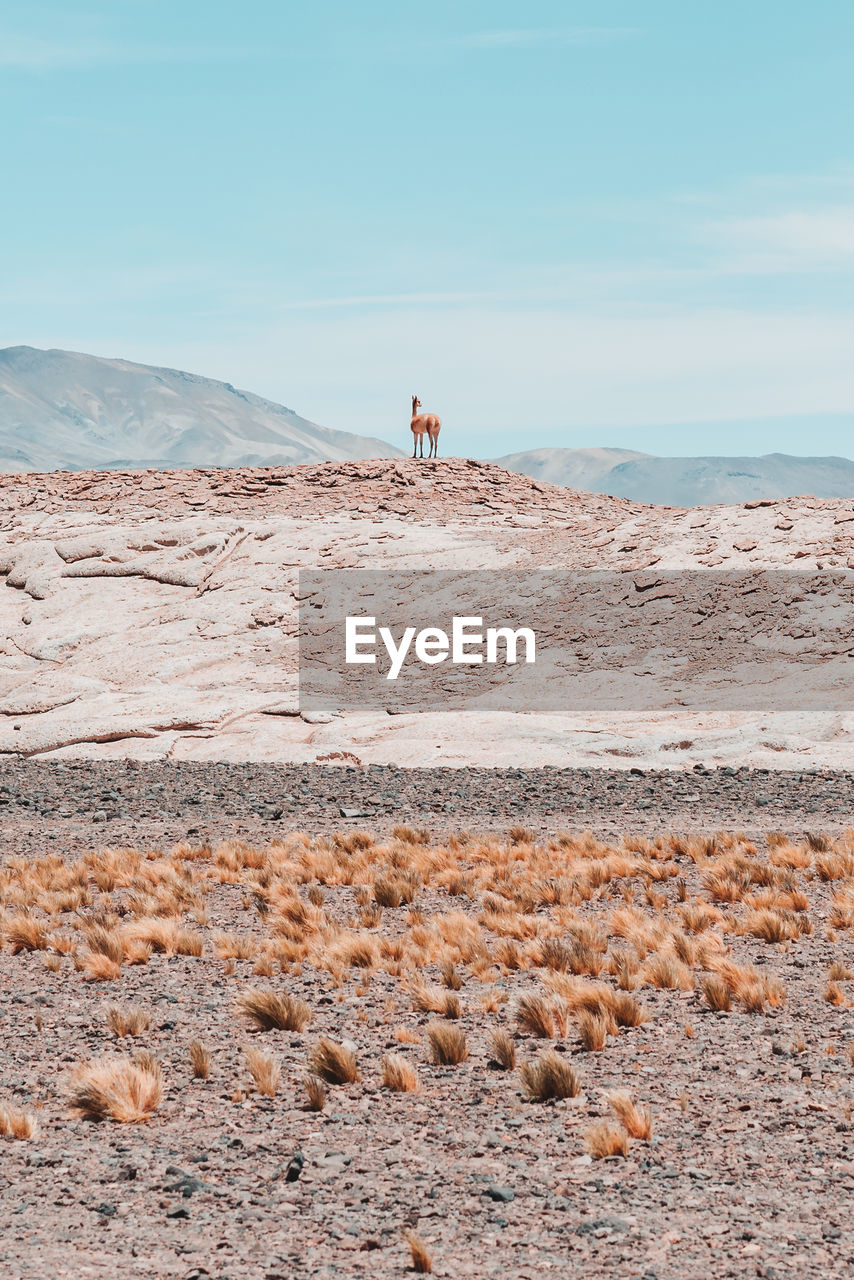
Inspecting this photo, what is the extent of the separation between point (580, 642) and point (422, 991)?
724 inches

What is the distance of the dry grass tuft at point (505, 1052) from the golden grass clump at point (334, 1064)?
38.5 inches

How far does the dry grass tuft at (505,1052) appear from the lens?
311 inches

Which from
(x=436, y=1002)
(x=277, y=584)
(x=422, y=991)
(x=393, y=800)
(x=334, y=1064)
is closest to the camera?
(x=334, y=1064)

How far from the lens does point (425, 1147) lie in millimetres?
6684

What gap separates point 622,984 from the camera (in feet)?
31.3

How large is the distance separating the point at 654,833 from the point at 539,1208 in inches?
405

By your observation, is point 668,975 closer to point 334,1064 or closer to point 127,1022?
point 334,1064

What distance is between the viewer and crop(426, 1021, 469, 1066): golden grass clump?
26.2ft

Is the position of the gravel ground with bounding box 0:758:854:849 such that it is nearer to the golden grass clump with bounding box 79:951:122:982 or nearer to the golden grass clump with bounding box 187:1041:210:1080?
the golden grass clump with bounding box 79:951:122:982

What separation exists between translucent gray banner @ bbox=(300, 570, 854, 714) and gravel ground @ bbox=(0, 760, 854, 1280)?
12.5m

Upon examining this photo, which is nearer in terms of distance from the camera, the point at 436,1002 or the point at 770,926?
the point at 436,1002

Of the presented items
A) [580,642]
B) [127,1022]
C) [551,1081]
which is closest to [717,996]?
[551,1081]

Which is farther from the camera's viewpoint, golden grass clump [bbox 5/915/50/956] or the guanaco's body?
the guanaco's body

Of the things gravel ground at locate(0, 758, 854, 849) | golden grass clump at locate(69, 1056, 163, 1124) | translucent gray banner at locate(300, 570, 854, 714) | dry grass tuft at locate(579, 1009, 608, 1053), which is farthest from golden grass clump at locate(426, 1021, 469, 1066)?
translucent gray banner at locate(300, 570, 854, 714)
